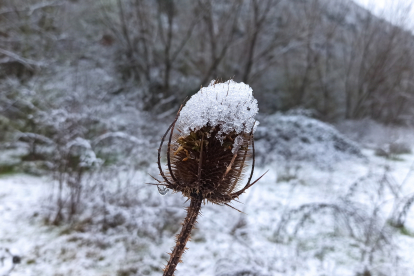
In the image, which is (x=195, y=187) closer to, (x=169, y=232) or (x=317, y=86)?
(x=169, y=232)

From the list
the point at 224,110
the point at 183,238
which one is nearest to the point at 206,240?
the point at 183,238

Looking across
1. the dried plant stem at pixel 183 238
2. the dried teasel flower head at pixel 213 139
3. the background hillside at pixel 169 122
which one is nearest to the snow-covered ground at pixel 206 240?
the background hillside at pixel 169 122

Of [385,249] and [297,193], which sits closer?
[385,249]

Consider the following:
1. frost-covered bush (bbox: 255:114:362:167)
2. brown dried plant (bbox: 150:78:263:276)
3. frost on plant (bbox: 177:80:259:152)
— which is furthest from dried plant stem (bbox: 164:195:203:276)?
frost-covered bush (bbox: 255:114:362:167)

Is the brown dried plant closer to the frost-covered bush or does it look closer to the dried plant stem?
the dried plant stem

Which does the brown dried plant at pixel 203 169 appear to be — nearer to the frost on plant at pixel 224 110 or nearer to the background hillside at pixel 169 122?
the frost on plant at pixel 224 110

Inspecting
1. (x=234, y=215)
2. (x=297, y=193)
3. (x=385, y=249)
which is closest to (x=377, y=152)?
(x=297, y=193)
